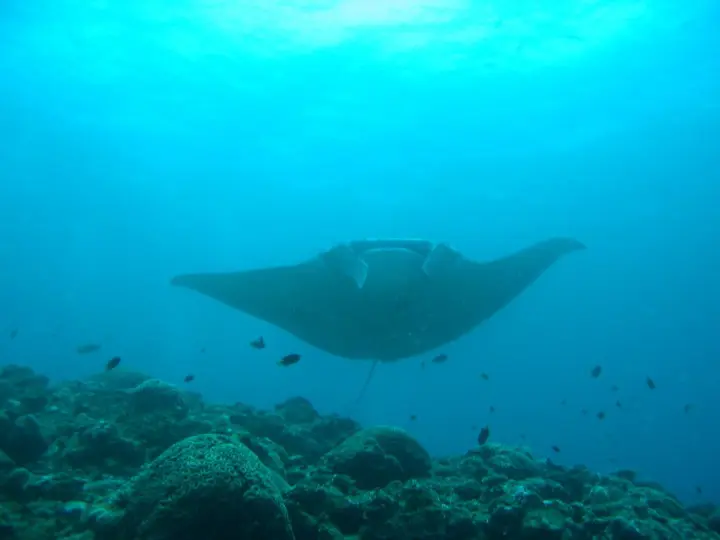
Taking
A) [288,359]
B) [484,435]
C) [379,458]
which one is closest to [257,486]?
[379,458]

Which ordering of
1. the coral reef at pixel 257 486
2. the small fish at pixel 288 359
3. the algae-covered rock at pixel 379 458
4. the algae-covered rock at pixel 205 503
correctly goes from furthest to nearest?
1. the small fish at pixel 288 359
2. the algae-covered rock at pixel 379 458
3. the coral reef at pixel 257 486
4. the algae-covered rock at pixel 205 503

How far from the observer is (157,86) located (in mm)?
35719

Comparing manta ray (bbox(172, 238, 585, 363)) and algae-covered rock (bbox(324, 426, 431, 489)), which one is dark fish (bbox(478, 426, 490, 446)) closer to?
manta ray (bbox(172, 238, 585, 363))

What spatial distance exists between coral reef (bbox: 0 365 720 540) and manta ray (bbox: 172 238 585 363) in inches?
107

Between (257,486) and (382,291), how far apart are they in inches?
260

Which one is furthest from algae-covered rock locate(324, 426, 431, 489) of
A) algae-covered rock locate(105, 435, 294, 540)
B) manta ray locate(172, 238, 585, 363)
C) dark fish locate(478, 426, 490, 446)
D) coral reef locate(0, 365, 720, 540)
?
manta ray locate(172, 238, 585, 363)

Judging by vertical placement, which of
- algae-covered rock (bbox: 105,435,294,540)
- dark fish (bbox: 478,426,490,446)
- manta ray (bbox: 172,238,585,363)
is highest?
manta ray (bbox: 172,238,585,363)

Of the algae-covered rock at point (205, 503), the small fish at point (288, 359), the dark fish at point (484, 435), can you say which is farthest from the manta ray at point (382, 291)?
the algae-covered rock at point (205, 503)

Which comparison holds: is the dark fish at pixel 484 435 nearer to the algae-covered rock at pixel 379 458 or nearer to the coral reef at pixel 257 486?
the coral reef at pixel 257 486

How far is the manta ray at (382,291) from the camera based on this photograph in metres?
11.0

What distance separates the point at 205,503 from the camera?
4.77 meters

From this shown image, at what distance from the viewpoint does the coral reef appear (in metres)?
4.91

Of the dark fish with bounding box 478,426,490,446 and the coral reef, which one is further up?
the dark fish with bounding box 478,426,490,446

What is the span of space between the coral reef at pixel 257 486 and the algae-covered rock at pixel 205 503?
10mm
